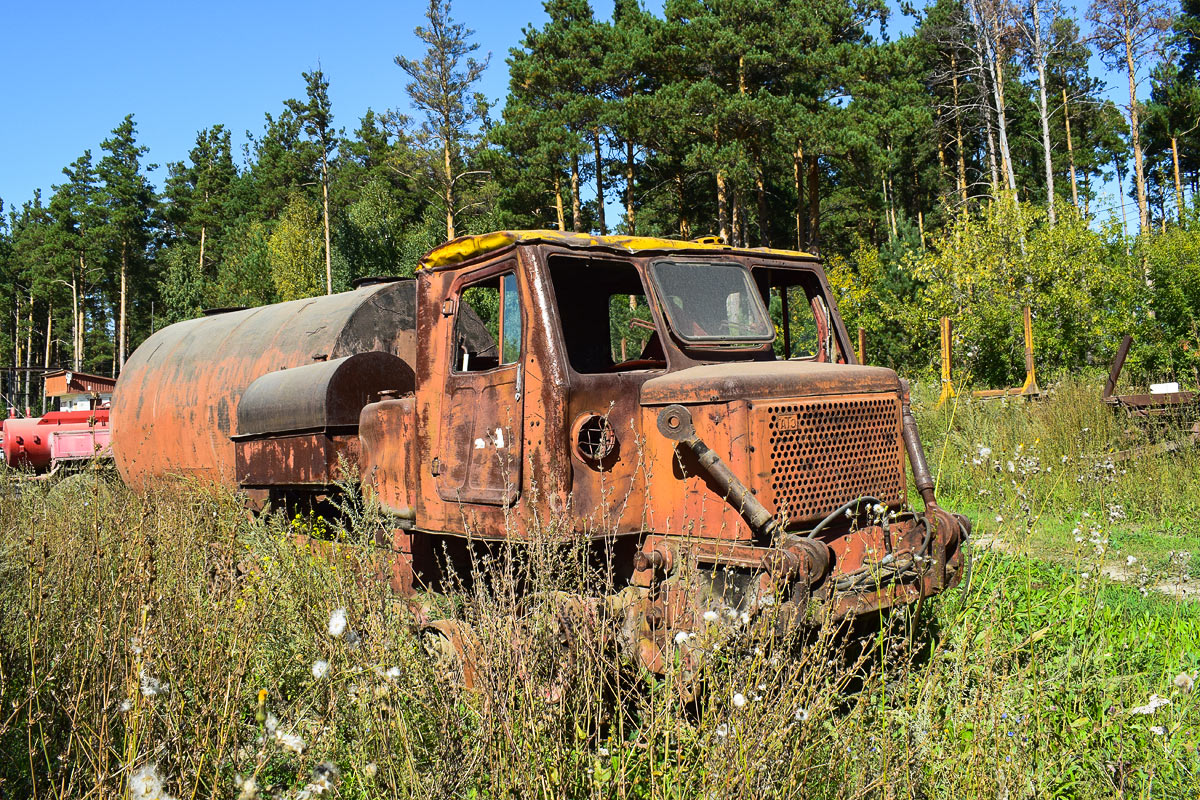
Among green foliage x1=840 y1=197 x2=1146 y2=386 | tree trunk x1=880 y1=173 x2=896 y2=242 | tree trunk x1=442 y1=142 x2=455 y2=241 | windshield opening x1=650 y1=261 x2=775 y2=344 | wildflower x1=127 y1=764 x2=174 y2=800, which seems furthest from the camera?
tree trunk x1=880 y1=173 x2=896 y2=242

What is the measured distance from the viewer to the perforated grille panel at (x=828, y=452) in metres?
3.96

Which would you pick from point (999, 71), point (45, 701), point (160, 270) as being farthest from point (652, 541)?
point (160, 270)

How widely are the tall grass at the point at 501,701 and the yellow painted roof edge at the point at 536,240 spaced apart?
63.9 inches

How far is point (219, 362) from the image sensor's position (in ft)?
28.3

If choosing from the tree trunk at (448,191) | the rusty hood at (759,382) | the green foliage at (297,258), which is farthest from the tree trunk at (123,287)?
the rusty hood at (759,382)

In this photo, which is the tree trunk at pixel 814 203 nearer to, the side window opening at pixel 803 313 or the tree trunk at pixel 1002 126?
the tree trunk at pixel 1002 126

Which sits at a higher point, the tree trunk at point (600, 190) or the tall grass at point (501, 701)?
the tree trunk at point (600, 190)

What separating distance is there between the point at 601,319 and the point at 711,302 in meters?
1.14

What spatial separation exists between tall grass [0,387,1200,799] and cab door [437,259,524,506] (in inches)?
16.6

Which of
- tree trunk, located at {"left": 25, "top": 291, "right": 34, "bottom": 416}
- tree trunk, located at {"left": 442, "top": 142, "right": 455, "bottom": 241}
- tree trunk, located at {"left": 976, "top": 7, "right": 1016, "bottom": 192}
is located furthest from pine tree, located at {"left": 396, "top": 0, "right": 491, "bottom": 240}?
tree trunk, located at {"left": 25, "top": 291, "right": 34, "bottom": 416}

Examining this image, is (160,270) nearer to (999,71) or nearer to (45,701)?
(999,71)

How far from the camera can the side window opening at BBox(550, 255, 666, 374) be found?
527cm

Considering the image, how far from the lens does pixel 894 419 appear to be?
4.46 m

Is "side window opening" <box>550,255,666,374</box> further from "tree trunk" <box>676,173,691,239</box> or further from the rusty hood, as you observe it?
"tree trunk" <box>676,173,691,239</box>
